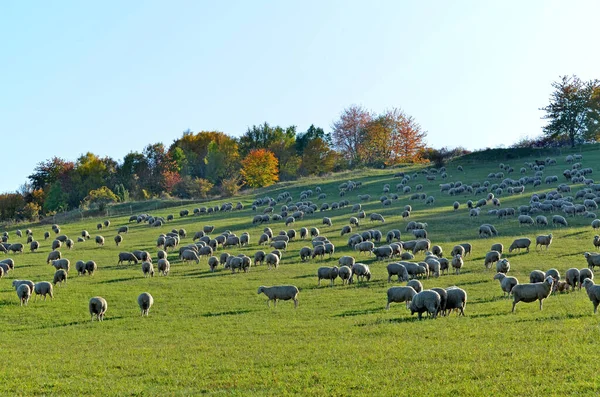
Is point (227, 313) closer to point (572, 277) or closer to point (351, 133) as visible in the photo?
point (572, 277)

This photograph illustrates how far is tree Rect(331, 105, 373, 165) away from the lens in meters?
148

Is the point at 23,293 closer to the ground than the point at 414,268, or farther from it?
farther from it

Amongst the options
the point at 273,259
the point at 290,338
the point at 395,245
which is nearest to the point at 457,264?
the point at 395,245

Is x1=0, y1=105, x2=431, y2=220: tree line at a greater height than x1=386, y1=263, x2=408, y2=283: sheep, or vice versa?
x1=0, y1=105, x2=431, y2=220: tree line

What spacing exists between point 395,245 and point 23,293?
23.5m

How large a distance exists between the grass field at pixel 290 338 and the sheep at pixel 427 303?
0.50 metres

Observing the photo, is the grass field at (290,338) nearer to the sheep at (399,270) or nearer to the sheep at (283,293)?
the sheep at (283,293)

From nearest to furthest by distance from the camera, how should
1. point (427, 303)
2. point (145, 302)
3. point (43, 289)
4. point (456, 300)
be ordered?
1. point (427, 303)
2. point (456, 300)
3. point (145, 302)
4. point (43, 289)

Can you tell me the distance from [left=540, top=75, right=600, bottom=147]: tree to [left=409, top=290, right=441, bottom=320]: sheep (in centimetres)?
9950

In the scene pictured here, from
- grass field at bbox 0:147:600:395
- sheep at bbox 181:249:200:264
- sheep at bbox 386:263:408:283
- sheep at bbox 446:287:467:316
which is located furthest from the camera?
sheep at bbox 181:249:200:264

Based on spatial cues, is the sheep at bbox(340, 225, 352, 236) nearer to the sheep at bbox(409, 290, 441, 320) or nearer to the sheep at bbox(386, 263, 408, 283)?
the sheep at bbox(386, 263, 408, 283)

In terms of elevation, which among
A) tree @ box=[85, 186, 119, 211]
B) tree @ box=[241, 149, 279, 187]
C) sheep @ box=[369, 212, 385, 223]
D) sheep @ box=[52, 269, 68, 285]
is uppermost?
tree @ box=[241, 149, 279, 187]

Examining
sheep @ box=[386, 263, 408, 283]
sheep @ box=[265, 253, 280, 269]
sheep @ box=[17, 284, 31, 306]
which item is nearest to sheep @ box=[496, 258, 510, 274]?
sheep @ box=[386, 263, 408, 283]

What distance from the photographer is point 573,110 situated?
116375 mm
